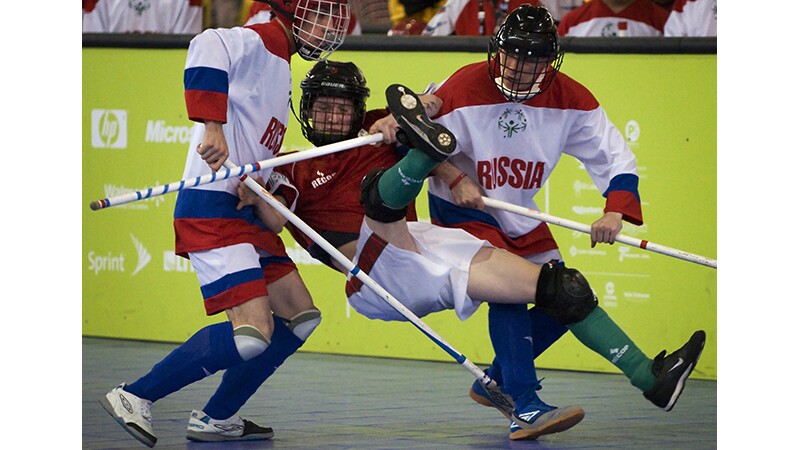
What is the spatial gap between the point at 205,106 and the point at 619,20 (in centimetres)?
370

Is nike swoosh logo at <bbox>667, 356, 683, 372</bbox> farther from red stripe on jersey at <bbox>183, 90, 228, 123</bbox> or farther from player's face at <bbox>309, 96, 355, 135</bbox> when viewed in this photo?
red stripe on jersey at <bbox>183, 90, 228, 123</bbox>

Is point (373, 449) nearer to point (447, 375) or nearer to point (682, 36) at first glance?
point (447, 375)

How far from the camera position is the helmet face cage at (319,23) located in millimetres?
4844

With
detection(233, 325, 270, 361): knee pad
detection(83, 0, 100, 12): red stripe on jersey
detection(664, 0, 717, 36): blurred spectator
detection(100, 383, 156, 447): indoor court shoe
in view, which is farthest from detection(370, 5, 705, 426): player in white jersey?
detection(83, 0, 100, 12): red stripe on jersey

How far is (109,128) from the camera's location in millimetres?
8141

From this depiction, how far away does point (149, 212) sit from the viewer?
317 inches

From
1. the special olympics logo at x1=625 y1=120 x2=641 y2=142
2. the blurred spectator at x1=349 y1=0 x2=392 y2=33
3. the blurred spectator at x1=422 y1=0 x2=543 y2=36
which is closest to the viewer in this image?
the special olympics logo at x1=625 y1=120 x2=641 y2=142

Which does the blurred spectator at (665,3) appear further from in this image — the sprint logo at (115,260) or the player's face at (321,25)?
the player's face at (321,25)

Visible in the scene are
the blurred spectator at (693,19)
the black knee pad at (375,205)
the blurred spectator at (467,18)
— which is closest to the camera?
the black knee pad at (375,205)

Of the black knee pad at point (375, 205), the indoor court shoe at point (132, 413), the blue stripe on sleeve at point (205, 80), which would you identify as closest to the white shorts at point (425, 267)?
the black knee pad at point (375, 205)

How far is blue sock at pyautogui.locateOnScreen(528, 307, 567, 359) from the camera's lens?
545 cm

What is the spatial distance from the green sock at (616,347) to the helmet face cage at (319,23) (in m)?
1.34

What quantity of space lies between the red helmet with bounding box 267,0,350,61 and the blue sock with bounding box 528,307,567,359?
1.36 meters

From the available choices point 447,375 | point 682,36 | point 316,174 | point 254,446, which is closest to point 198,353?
point 254,446
